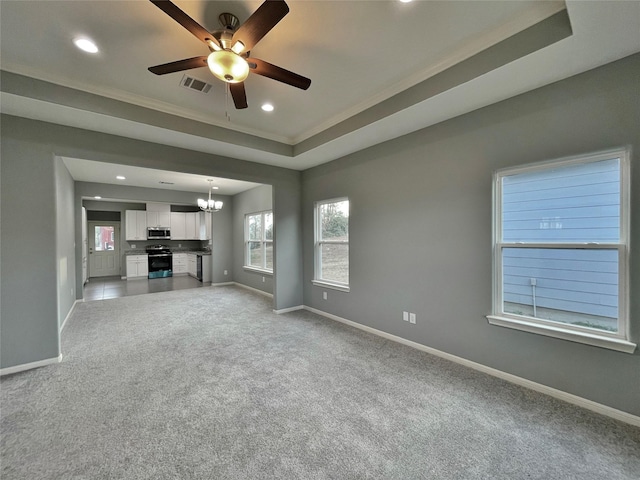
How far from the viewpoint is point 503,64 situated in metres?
2.03

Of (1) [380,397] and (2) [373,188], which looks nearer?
(1) [380,397]

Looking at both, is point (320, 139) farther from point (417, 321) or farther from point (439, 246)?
point (417, 321)

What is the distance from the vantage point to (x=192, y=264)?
9.59 meters

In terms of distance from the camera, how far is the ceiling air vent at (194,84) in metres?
2.54

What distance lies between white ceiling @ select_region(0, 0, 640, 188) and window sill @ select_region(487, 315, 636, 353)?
213cm

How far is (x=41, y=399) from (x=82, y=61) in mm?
2993

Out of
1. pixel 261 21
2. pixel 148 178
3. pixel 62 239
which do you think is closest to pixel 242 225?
pixel 148 178

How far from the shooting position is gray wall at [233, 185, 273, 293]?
21.0 ft

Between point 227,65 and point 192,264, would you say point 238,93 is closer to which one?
point 227,65

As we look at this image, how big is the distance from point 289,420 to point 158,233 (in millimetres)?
9184

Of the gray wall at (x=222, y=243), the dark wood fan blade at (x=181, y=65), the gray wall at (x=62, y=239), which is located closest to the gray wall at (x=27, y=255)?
the gray wall at (x=62, y=239)

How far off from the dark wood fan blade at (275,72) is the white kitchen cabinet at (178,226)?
8.86 meters

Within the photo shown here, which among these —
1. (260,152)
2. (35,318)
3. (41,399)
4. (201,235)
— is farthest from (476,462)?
(201,235)

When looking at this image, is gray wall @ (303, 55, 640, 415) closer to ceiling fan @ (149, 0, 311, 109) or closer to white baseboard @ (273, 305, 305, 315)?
white baseboard @ (273, 305, 305, 315)
